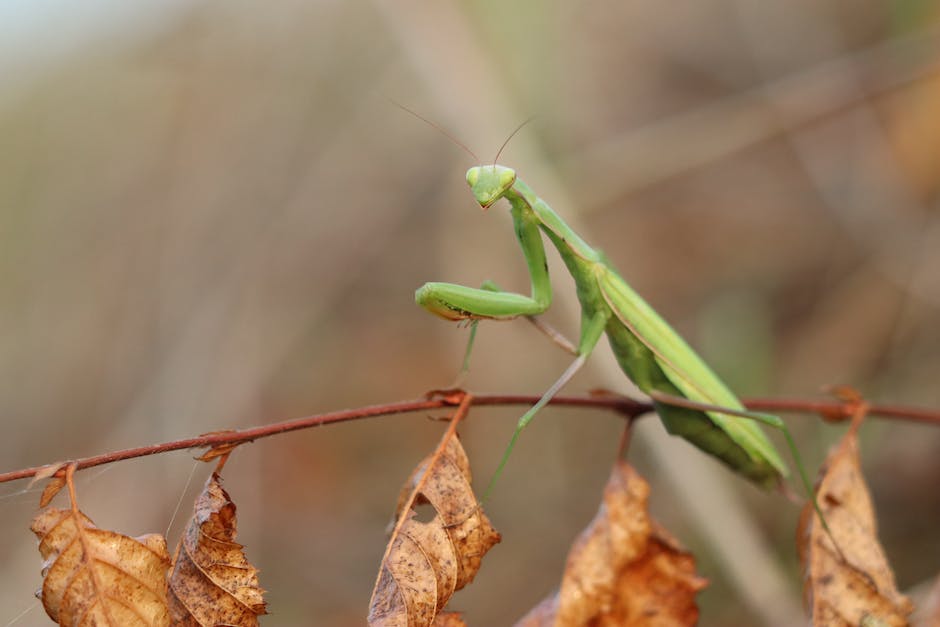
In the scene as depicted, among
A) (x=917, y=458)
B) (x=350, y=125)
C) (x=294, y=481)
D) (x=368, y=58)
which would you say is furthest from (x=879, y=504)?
(x=368, y=58)

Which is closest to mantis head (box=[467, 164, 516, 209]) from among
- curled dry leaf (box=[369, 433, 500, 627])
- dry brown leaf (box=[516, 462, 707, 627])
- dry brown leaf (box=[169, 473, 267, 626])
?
curled dry leaf (box=[369, 433, 500, 627])

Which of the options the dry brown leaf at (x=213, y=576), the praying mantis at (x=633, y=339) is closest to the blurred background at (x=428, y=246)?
the praying mantis at (x=633, y=339)

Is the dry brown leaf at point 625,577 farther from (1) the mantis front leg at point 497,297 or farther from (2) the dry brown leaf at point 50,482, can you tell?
(2) the dry brown leaf at point 50,482

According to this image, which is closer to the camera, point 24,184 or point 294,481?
point 294,481

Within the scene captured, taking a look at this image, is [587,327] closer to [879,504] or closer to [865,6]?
[879,504]

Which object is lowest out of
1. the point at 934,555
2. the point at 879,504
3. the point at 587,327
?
the point at 587,327

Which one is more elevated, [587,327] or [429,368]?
[429,368]

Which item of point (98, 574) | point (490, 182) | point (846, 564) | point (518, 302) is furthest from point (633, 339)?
point (98, 574)
